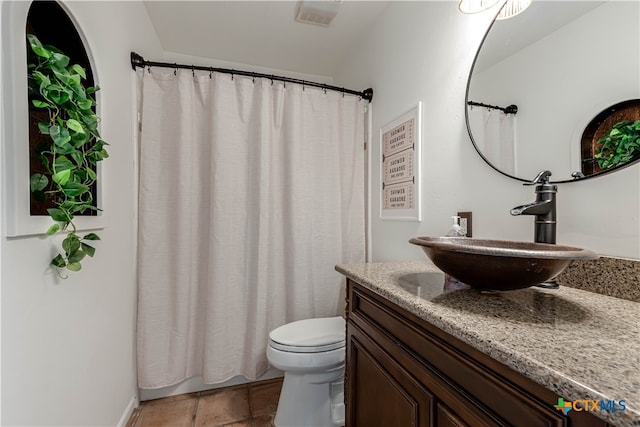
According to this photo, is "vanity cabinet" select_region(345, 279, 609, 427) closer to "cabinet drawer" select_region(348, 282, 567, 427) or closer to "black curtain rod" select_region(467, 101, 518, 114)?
"cabinet drawer" select_region(348, 282, 567, 427)

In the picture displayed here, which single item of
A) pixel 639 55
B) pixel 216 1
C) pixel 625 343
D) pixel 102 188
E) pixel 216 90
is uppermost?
pixel 216 1

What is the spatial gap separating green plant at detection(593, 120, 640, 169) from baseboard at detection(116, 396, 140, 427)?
88.0 inches

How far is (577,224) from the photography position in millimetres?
819

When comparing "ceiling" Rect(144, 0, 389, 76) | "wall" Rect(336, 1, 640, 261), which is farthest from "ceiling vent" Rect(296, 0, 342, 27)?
"wall" Rect(336, 1, 640, 261)

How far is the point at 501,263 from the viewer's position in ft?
1.90

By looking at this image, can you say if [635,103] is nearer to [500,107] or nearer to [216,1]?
[500,107]

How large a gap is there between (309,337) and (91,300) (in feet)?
3.17

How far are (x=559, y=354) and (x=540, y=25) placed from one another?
1051 mm

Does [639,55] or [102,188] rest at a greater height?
[639,55]

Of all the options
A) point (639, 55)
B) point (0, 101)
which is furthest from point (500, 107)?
point (0, 101)

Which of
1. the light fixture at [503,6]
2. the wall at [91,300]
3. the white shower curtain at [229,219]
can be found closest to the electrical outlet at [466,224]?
the light fixture at [503,6]

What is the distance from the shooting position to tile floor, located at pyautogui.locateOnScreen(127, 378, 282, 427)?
1.51m

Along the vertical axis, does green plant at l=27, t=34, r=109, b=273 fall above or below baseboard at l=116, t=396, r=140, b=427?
above

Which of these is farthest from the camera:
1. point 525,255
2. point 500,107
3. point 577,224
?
point 500,107
